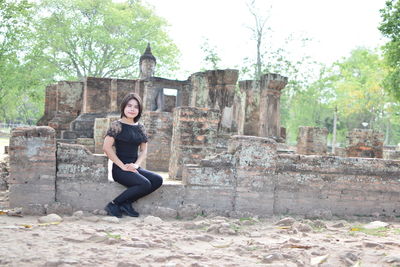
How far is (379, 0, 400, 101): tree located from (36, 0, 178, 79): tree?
60.4 feet

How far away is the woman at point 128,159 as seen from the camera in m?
5.21

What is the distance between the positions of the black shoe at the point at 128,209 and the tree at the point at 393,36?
13151 mm

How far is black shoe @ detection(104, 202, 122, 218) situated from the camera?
520 centimetres

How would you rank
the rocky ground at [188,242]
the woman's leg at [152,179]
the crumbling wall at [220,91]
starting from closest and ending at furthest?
the rocky ground at [188,242] < the woman's leg at [152,179] < the crumbling wall at [220,91]

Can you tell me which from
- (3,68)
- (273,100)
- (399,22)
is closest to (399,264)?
(273,100)

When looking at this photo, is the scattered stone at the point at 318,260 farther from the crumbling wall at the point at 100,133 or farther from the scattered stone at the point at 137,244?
the crumbling wall at the point at 100,133

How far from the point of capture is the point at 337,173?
242 inches

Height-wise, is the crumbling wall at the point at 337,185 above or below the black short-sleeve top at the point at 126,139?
below

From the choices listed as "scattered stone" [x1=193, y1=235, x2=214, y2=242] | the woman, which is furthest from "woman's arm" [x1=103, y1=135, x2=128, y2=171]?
"scattered stone" [x1=193, y1=235, x2=214, y2=242]

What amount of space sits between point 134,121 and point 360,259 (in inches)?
132

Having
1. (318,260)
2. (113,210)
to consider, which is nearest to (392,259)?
(318,260)

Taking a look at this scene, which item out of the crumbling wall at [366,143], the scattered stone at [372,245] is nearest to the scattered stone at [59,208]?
the scattered stone at [372,245]

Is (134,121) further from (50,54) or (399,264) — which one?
(50,54)

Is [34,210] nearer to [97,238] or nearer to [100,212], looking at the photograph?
[100,212]
